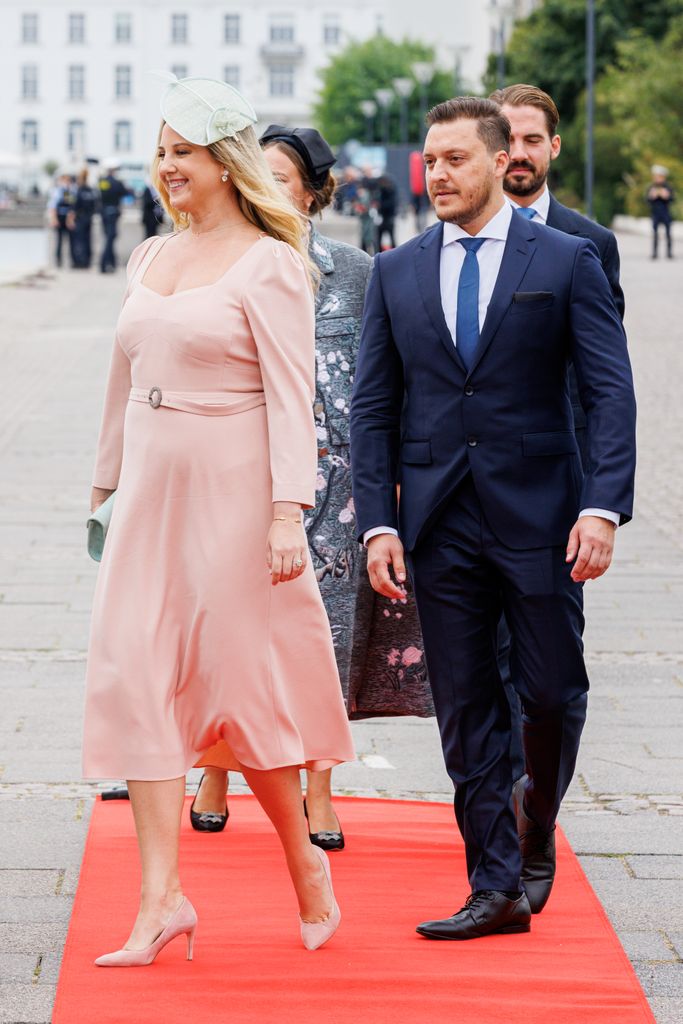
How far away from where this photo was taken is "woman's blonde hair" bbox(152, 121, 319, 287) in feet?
12.6

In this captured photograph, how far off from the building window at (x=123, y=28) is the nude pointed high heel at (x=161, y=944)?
406 feet

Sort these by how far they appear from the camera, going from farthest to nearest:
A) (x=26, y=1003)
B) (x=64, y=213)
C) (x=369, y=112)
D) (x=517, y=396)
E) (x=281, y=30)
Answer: (x=281, y=30), (x=369, y=112), (x=64, y=213), (x=517, y=396), (x=26, y=1003)

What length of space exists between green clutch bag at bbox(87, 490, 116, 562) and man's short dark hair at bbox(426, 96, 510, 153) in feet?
3.62

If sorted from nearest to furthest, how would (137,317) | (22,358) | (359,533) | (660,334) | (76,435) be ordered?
(137,317), (359,533), (76,435), (22,358), (660,334)

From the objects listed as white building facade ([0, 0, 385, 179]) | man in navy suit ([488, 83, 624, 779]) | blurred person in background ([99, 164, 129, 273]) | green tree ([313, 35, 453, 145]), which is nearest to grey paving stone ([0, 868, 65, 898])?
man in navy suit ([488, 83, 624, 779])

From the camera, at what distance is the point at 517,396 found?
13.0 ft

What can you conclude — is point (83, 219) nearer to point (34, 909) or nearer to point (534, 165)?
point (534, 165)

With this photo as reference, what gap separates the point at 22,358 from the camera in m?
19.2

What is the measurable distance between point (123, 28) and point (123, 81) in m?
3.56

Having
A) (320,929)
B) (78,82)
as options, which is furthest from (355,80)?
(320,929)

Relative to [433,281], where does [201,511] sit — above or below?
below

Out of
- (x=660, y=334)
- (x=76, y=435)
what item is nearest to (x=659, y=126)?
(x=660, y=334)

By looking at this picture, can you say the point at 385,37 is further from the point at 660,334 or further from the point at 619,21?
the point at 660,334

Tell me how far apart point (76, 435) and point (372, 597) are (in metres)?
8.90
